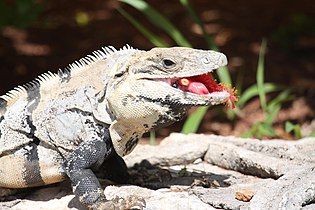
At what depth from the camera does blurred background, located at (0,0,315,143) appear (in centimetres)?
815

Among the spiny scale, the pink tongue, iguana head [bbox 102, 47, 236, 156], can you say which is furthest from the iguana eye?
the spiny scale

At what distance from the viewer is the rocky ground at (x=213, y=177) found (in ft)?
13.8

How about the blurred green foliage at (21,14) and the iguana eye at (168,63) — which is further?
the blurred green foliage at (21,14)

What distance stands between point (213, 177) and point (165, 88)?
989 millimetres

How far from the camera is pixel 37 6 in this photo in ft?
25.0

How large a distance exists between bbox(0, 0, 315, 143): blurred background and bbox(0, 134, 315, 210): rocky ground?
1.97 metres

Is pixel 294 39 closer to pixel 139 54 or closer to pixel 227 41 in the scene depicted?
pixel 227 41

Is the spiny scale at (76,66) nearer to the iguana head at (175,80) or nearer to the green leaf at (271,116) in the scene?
the iguana head at (175,80)

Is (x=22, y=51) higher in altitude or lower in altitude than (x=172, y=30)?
lower

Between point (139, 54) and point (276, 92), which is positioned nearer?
point (139, 54)

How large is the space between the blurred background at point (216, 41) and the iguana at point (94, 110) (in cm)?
308

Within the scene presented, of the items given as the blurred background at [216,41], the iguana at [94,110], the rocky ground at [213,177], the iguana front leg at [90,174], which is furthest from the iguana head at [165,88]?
the blurred background at [216,41]

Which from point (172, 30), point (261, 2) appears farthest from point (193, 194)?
point (261, 2)

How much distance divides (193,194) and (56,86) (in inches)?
39.7
